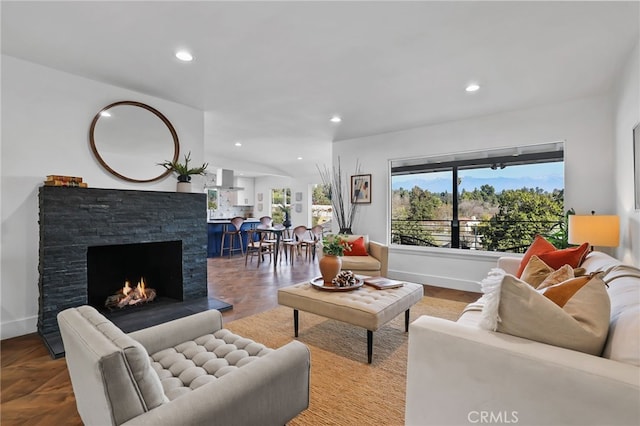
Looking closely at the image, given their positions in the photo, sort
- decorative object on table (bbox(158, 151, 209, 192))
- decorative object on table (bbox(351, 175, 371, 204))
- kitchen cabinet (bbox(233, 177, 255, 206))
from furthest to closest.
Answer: kitchen cabinet (bbox(233, 177, 255, 206))
decorative object on table (bbox(351, 175, 371, 204))
decorative object on table (bbox(158, 151, 209, 192))

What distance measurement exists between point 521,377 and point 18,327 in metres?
3.94

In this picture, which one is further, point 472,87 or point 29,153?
point 472,87

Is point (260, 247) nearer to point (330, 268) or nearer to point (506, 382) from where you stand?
point (330, 268)

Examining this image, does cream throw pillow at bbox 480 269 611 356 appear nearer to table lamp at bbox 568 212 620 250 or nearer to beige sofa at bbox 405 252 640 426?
beige sofa at bbox 405 252 640 426

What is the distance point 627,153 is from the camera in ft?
9.20

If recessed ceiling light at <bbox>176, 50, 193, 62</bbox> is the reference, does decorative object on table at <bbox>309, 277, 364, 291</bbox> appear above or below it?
below

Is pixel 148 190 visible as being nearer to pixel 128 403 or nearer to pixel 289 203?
pixel 128 403

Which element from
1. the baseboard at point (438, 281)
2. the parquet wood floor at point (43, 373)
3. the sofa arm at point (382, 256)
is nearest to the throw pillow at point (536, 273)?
the parquet wood floor at point (43, 373)

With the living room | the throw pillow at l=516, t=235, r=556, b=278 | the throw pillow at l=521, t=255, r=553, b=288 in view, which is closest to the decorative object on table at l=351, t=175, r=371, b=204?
the living room

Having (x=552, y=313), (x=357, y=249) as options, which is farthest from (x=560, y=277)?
(x=357, y=249)

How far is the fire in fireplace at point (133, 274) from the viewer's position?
3457mm

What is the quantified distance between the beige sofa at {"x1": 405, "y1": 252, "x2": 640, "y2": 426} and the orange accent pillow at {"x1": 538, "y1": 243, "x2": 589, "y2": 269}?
100cm

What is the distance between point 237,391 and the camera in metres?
1.11

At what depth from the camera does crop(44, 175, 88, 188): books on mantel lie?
2824 mm
